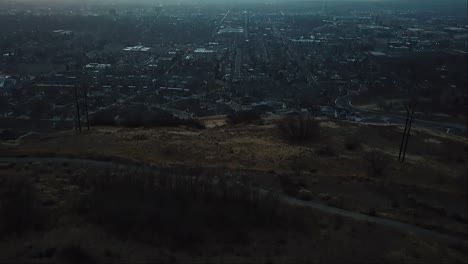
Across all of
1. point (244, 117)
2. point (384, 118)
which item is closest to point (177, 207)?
point (244, 117)

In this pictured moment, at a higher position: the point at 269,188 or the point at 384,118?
the point at 269,188

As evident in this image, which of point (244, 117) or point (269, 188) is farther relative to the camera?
point (244, 117)

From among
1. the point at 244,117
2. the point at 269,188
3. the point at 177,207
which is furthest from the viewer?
the point at 244,117

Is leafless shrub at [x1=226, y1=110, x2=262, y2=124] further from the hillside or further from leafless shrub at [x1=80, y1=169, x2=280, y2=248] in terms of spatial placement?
leafless shrub at [x1=80, y1=169, x2=280, y2=248]

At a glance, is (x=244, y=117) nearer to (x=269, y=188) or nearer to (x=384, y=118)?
(x=384, y=118)

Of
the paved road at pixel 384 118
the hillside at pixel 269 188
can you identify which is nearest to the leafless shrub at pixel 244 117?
the hillside at pixel 269 188

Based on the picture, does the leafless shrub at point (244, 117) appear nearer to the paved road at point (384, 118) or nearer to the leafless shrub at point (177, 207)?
the paved road at point (384, 118)

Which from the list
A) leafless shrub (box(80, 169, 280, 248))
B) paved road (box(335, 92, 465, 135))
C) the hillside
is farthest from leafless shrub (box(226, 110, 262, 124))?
leafless shrub (box(80, 169, 280, 248))

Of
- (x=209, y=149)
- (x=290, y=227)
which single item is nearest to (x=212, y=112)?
(x=209, y=149)

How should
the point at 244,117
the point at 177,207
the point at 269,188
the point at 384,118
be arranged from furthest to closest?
the point at 384,118
the point at 244,117
the point at 269,188
the point at 177,207
